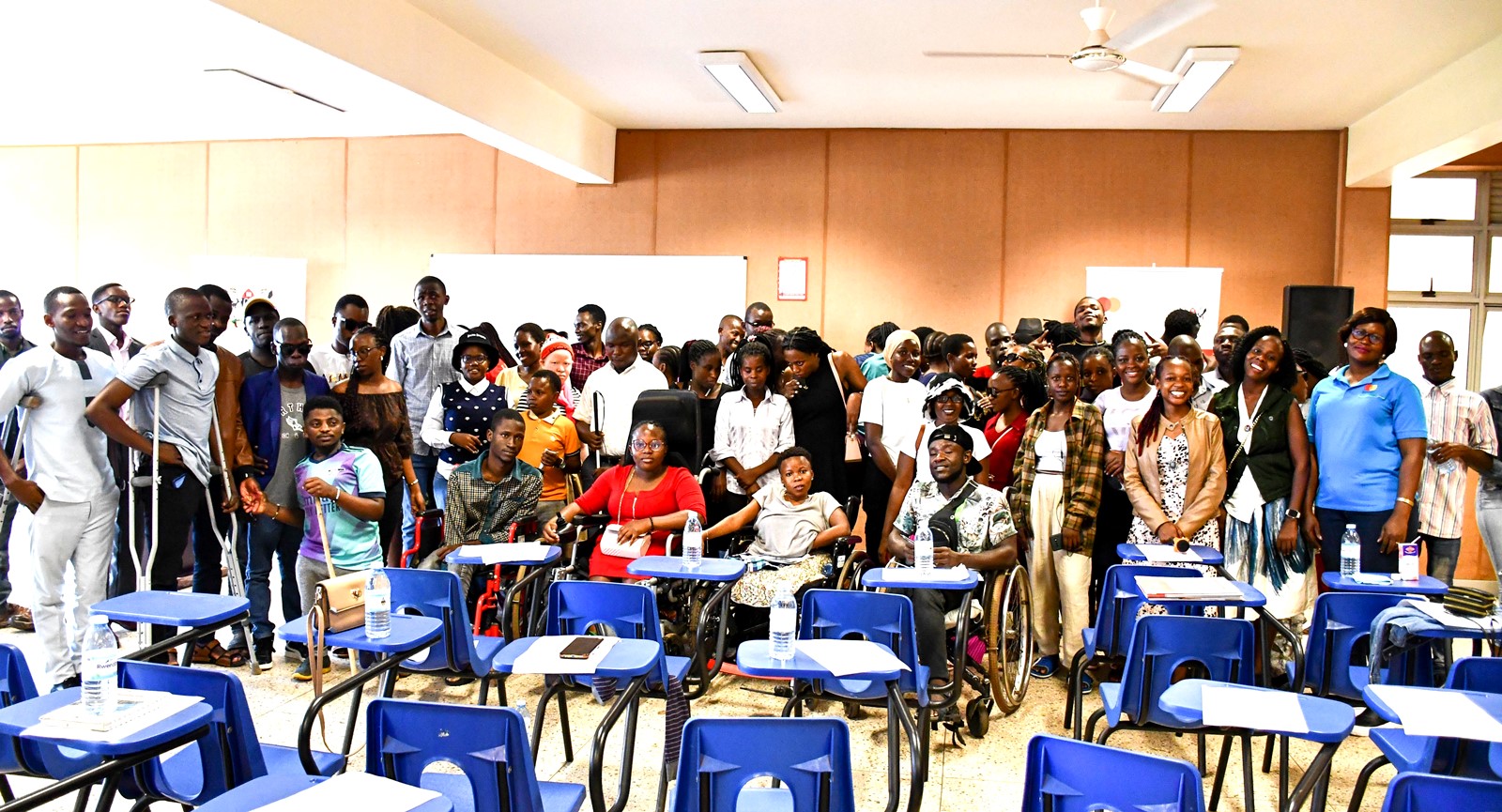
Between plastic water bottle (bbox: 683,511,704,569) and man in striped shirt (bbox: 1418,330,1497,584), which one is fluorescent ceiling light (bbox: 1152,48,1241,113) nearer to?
man in striped shirt (bbox: 1418,330,1497,584)

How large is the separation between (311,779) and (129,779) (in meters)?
0.60

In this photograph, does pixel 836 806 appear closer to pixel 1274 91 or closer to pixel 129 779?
pixel 129 779

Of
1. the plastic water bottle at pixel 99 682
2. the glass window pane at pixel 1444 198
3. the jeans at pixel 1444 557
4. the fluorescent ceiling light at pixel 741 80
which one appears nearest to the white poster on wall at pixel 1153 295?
the glass window pane at pixel 1444 198

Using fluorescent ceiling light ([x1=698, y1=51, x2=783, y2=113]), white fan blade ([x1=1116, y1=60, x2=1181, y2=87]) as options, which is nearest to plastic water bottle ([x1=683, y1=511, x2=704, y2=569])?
white fan blade ([x1=1116, y1=60, x2=1181, y2=87])

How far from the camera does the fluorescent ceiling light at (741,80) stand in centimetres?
726

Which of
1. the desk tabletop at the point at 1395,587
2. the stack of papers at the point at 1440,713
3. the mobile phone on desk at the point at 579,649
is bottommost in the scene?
the mobile phone on desk at the point at 579,649

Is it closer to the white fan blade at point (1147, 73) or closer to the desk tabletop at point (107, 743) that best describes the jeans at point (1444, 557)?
the white fan blade at point (1147, 73)

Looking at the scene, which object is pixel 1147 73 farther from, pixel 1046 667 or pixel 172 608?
pixel 172 608

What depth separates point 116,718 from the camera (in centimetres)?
241

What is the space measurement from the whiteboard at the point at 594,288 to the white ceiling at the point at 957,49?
1439 mm

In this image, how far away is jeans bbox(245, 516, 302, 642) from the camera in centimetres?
494

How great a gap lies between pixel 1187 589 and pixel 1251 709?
1106mm

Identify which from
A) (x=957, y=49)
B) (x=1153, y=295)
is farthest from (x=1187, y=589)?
(x=1153, y=295)

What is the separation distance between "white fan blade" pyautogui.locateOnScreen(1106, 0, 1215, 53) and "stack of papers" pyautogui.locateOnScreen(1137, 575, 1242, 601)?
2659 millimetres
